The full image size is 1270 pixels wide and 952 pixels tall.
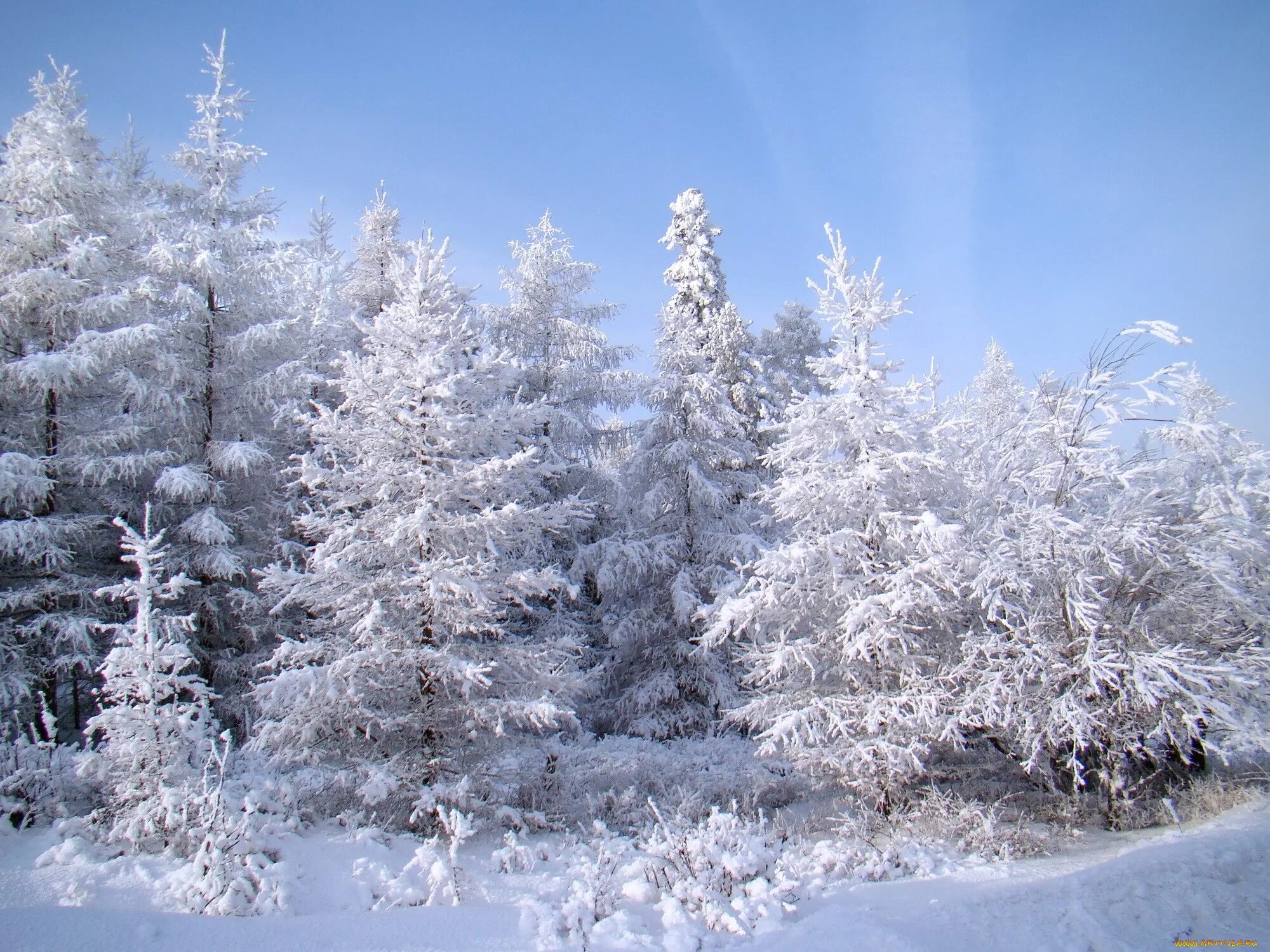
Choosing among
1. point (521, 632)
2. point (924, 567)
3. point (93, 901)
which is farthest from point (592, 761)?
point (93, 901)

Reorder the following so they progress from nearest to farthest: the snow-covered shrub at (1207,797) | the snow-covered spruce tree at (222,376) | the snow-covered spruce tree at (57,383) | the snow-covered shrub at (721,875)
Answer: the snow-covered shrub at (721,875) < the snow-covered shrub at (1207,797) < the snow-covered spruce tree at (57,383) < the snow-covered spruce tree at (222,376)

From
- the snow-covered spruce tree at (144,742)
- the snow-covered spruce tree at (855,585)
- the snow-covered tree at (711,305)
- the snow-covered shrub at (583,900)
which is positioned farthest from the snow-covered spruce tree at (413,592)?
the snow-covered tree at (711,305)

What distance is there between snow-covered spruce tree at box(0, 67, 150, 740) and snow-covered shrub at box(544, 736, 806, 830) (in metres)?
8.31

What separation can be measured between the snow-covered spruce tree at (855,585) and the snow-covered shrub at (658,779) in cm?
138

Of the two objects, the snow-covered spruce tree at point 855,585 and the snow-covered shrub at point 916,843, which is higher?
the snow-covered spruce tree at point 855,585

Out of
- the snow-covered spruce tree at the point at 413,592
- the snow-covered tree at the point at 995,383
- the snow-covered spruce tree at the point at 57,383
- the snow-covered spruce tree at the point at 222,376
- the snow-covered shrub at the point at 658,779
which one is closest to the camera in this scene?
the snow-covered spruce tree at the point at 413,592

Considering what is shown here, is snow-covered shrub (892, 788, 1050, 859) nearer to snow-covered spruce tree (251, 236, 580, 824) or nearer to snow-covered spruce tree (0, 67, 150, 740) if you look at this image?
snow-covered spruce tree (251, 236, 580, 824)

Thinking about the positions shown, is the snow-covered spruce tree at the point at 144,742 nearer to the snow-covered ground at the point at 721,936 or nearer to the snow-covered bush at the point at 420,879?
the snow-covered ground at the point at 721,936

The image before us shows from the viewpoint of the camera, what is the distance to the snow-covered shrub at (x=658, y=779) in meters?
9.39

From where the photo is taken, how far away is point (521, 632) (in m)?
15.5

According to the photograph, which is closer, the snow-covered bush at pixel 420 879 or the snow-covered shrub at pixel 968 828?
the snow-covered bush at pixel 420 879

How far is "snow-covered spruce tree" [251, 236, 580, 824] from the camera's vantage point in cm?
780

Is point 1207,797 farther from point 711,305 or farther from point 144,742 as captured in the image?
point 711,305

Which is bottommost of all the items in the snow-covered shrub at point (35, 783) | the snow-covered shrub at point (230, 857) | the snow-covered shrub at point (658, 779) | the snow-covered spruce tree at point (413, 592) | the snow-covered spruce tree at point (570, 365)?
the snow-covered shrub at point (658, 779)
